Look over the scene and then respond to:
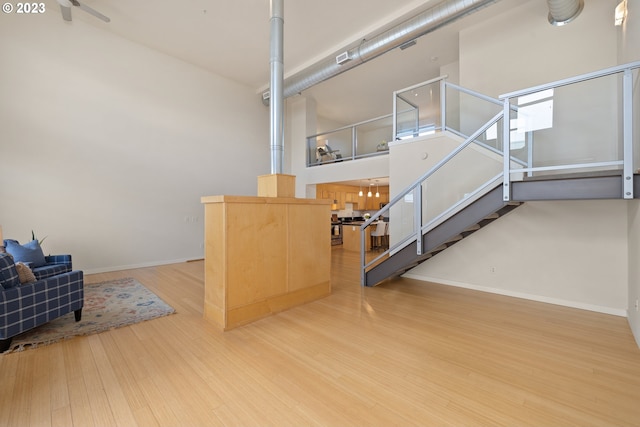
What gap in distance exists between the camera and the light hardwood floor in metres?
1.81

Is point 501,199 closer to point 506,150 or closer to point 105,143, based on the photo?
point 506,150

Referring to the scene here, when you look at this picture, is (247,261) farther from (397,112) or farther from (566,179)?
(397,112)

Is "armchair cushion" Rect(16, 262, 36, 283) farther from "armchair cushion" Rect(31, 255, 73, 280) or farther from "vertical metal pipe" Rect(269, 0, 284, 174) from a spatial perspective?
"vertical metal pipe" Rect(269, 0, 284, 174)

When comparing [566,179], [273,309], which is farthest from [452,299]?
[273,309]

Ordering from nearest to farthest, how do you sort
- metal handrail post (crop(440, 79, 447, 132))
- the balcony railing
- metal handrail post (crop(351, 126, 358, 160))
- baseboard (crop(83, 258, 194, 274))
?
1. metal handrail post (crop(440, 79, 447, 132))
2. baseboard (crop(83, 258, 194, 274))
3. the balcony railing
4. metal handrail post (crop(351, 126, 358, 160))

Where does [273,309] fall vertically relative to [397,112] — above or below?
below

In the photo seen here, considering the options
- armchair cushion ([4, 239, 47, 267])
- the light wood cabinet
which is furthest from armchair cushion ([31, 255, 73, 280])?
the light wood cabinet

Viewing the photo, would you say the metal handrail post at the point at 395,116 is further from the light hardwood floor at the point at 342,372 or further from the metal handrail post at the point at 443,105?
the light hardwood floor at the point at 342,372

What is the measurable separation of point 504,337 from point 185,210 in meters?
7.25

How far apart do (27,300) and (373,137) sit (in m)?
7.04

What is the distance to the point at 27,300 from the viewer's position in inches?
106

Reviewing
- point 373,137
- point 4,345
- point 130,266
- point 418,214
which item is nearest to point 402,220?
point 418,214

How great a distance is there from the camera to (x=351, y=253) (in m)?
8.28

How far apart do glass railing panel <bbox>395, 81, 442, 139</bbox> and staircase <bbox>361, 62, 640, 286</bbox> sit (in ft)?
2.04
